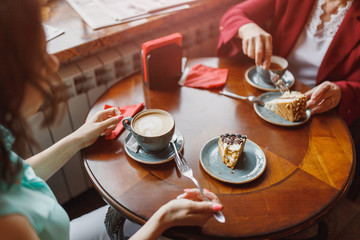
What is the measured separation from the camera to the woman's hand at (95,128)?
3.42 ft

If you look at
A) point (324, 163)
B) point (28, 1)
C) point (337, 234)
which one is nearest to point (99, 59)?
point (28, 1)

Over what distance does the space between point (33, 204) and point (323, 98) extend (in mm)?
1093

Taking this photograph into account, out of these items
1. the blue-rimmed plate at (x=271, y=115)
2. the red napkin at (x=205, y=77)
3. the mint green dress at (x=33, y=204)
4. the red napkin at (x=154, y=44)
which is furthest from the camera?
the red napkin at (x=205, y=77)

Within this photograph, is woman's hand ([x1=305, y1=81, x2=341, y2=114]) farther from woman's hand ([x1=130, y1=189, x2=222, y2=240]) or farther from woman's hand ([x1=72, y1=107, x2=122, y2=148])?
woman's hand ([x1=72, y1=107, x2=122, y2=148])

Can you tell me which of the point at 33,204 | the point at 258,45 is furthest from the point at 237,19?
the point at 33,204

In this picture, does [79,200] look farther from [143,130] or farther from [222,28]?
[222,28]

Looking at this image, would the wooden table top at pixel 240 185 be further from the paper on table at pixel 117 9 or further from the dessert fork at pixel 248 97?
the paper on table at pixel 117 9

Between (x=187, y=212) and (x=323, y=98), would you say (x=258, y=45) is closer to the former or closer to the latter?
(x=323, y=98)

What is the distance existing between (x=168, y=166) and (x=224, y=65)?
72 cm

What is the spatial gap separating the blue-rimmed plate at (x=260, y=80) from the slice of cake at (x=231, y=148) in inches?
16.4

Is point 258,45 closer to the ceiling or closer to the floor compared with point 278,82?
closer to the ceiling

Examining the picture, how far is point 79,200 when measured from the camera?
6.35 ft

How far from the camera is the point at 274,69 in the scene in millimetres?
1351

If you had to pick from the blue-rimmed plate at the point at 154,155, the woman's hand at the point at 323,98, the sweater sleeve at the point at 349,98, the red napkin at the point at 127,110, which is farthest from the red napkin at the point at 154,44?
the sweater sleeve at the point at 349,98
